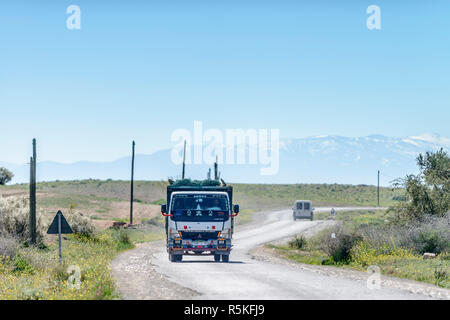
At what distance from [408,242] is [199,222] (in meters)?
10.8

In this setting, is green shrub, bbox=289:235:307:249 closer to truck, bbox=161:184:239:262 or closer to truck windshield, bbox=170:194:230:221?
truck, bbox=161:184:239:262

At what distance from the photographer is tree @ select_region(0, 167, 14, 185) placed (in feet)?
370

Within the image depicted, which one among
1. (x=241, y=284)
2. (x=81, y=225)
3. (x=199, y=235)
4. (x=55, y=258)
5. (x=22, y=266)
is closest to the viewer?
(x=241, y=284)

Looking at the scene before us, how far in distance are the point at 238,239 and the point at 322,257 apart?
14.2m

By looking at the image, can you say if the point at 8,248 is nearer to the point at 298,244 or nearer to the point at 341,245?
the point at 341,245

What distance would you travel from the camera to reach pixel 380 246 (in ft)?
91.0

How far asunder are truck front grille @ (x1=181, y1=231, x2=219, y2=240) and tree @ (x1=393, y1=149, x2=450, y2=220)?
15.6 m

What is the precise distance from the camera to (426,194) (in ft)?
114

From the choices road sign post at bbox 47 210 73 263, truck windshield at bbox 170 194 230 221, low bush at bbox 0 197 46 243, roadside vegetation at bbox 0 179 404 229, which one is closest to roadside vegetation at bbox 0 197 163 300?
low bush at bbox 0 197 46 243

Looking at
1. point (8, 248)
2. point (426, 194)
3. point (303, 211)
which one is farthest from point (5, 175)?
point (426, 194)

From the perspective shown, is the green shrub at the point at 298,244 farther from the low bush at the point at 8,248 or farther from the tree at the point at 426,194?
the low bush at the point at 8,248

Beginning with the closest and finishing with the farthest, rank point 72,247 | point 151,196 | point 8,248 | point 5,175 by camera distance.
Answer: point 8,248 < point 72,247 < point 5,175 < point 151,196

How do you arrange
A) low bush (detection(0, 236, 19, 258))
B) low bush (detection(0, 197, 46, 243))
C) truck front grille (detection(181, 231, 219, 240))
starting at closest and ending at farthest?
truck front grille (detection(181, 231, 219, 240)) < low bush (detection(0, 236, 19, 258)) < low bush (detection(0, 197, 46, 243))

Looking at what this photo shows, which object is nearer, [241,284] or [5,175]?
[241,284]
